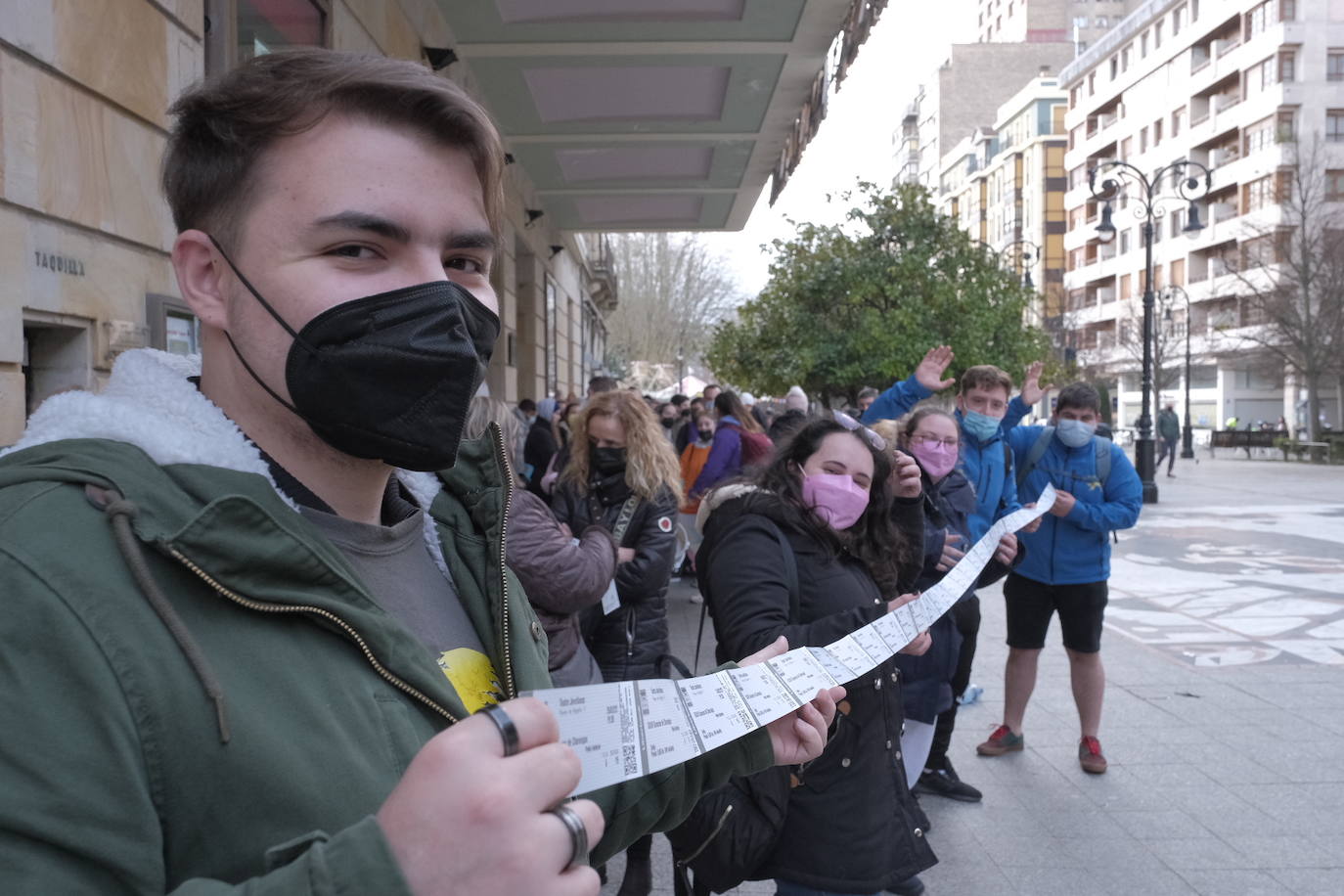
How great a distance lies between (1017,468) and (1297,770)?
2.17 metres

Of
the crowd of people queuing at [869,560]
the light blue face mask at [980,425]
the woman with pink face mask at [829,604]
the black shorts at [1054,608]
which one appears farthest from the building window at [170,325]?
the black shorts at [1054,608]

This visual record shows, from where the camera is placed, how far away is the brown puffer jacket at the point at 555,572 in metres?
3.80

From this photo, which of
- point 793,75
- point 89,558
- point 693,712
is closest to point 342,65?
point 89,558

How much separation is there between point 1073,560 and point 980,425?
89cm

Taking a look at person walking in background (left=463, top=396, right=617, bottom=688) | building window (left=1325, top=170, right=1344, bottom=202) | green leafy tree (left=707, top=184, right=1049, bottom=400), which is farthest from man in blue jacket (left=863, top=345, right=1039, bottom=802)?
building window (left=1325, top=170, right=1344, bottom=202)

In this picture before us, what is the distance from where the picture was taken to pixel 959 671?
5590 millimetres

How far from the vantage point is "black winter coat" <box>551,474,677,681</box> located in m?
4.71

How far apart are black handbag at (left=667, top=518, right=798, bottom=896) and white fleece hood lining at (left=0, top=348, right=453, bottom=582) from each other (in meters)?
1.87

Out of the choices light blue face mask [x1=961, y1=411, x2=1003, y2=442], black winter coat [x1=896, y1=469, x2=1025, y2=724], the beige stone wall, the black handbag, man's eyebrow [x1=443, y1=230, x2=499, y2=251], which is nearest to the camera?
man's eyebrow [x1=443, y1=230, x2=499, y2=251]

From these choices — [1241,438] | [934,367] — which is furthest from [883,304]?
[1241,438]

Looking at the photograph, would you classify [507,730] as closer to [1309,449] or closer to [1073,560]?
[1073,560]

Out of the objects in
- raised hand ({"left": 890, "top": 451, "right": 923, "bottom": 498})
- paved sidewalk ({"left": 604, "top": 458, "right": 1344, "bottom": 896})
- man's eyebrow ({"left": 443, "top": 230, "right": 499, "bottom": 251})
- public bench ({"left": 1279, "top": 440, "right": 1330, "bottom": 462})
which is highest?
man's eyebrow ({"left": 443, "top": 230, "right": 499, "bottom": 251})

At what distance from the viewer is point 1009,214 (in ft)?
286

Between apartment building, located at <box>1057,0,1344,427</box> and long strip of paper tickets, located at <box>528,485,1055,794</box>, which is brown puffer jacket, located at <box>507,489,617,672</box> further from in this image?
apartment building, located at <box>1057,0,1344,427</box>
